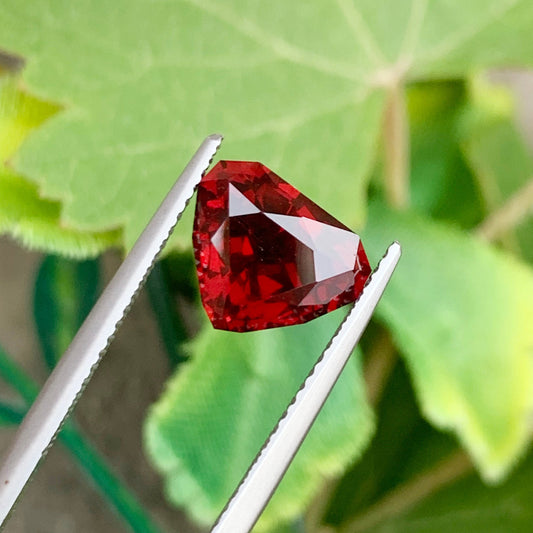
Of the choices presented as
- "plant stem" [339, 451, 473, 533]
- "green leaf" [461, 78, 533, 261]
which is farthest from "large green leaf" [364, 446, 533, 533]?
"green leaf" [461, 78, 533, 261]

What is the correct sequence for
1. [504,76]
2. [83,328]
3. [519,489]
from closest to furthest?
1. [83,328]
2. [519,489]
3. [504,76]

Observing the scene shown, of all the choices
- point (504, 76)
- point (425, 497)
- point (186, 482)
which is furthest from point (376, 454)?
point (504, 76)

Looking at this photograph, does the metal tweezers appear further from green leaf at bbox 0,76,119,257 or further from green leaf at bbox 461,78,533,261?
green leaf at bbox 461,78,533,261

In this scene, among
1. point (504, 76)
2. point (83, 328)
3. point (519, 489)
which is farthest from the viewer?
point (504, 76)

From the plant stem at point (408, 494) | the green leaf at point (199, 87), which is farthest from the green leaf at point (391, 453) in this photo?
the green leaf at point (199, 87)

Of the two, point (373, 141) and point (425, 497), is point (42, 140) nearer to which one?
Result: point (373, 141)

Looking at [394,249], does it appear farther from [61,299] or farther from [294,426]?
[61,299]

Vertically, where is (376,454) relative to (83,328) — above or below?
below
